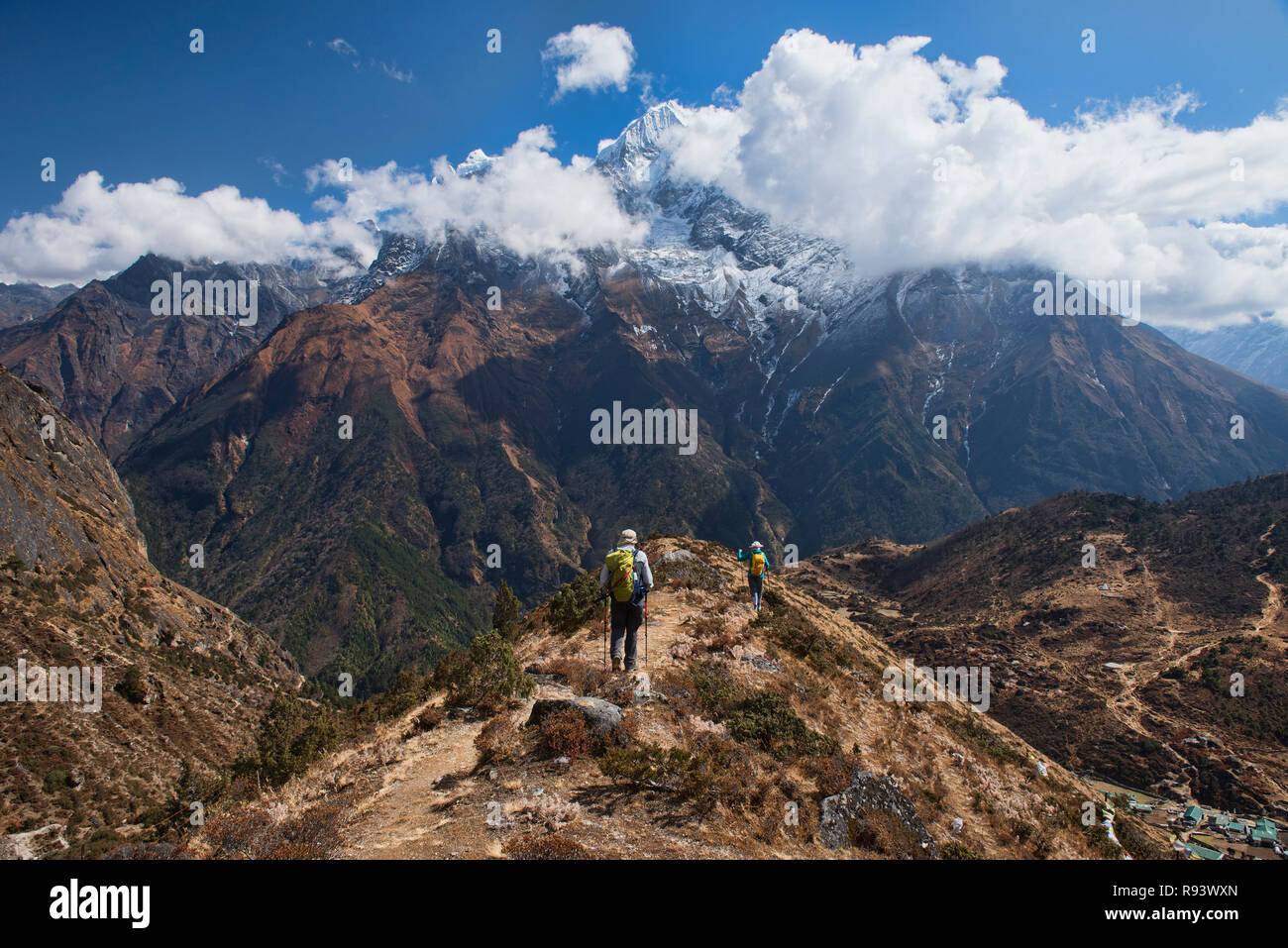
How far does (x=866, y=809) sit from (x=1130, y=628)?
9444cm

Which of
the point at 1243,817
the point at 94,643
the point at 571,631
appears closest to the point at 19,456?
the point at 94,643

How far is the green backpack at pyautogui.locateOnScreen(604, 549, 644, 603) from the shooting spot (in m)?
14.7

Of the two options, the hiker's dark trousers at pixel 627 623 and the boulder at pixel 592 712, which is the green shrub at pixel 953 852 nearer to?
the boulder at pixel 592 712

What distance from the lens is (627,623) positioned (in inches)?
637

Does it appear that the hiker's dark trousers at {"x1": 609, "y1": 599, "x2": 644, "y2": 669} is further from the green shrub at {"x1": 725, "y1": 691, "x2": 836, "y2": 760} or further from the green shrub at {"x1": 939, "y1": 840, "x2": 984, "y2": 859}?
the green shrub at {"x1": 939, "y1": 840, "x2": 984, "y2": 859}

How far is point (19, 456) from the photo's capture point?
321 ft

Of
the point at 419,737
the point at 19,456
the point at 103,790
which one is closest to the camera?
the point at 419,737

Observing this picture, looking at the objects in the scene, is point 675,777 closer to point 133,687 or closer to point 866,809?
point 866,809

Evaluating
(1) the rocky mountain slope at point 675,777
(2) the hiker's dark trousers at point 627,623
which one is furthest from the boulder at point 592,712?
(2) the hiker's dark trousers at point 627,623

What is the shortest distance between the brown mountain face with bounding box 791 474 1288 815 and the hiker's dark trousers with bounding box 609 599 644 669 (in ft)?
214

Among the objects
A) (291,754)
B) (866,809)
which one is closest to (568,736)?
(866,809)

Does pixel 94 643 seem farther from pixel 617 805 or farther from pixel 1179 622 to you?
pixel 1179 622

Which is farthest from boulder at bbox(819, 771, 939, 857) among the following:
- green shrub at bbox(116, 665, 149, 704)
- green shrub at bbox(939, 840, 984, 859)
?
green shrub at bbox(116, 665, 149, 704)

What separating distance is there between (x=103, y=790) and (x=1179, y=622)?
411 feet
